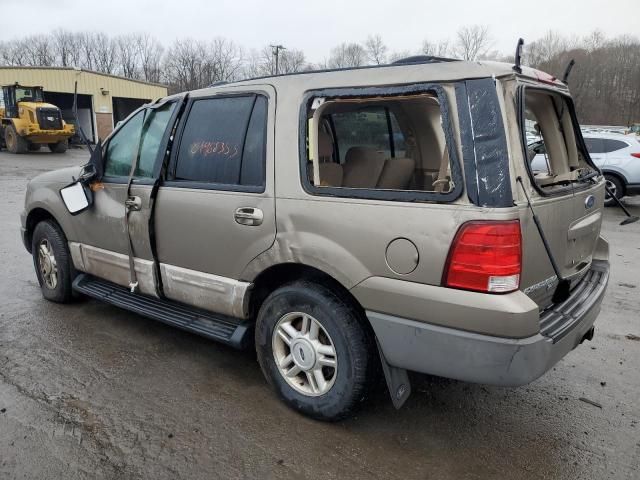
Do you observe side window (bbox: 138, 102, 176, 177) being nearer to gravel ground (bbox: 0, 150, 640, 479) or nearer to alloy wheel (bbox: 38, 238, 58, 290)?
gravel ground (bbox: 0, 150, 640, 479)

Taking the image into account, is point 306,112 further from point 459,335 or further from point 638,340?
point 638,340

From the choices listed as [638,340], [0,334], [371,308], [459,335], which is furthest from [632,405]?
[0,334]

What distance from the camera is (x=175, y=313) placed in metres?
3.51

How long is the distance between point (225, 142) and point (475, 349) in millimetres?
1944

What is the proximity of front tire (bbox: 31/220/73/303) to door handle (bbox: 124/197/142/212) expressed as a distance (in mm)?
1175

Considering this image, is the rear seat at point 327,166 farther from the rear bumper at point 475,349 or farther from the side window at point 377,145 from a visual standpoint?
→ the rear bumper at point 475,349

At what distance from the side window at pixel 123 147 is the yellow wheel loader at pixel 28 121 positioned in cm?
2318

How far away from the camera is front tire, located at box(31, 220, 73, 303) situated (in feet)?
14.5

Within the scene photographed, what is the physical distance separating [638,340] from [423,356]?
2603 mm

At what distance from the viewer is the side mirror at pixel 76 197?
3949 millimetres

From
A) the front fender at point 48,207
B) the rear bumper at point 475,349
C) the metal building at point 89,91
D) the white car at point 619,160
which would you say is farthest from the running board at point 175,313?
the metal building at point 89,91

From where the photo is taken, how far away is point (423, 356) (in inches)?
94.4

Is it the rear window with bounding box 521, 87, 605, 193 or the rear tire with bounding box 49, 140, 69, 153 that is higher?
the rear window with bounding box 521, 87, 605, 193

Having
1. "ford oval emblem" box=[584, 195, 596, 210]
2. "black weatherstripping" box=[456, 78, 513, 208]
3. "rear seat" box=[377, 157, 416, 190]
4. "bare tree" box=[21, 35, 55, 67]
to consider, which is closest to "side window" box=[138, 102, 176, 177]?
"rear seat" box=[377, 157, 416, 190]
